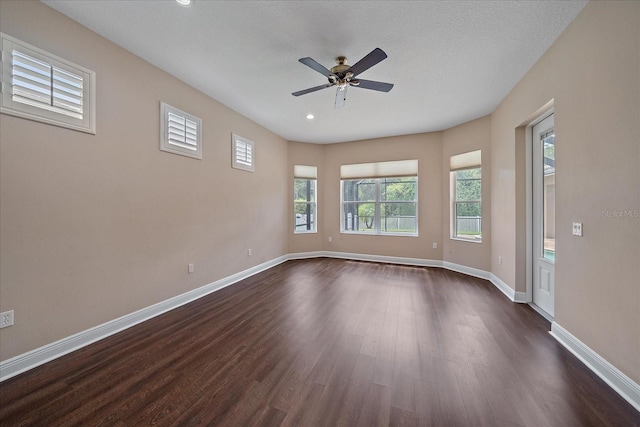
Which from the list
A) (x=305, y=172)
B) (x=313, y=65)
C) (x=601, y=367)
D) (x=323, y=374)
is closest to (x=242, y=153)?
(x=305, y=172)

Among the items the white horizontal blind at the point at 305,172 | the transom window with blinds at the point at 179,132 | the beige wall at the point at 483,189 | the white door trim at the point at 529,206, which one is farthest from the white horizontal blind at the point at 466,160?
the transom window with blinds at the point at 179,132

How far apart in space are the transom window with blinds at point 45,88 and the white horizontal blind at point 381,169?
4.75 meters

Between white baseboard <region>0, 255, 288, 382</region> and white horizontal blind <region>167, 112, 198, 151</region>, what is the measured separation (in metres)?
2.04

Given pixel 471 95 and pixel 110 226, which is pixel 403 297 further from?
pixel 110 226

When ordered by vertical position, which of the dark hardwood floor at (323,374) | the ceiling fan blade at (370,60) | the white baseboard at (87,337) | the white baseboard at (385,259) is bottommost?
the dark hardwood floor at (323,374)

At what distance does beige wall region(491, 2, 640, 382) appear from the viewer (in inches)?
62.7

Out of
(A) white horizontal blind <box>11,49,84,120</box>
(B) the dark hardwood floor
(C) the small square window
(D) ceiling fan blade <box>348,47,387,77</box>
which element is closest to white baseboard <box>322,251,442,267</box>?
(B) the dark hardwood floor

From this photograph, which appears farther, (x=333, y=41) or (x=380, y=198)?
(x=380, y=198)

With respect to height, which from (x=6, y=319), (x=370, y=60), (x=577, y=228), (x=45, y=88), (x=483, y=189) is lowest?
(x=6, y=319)

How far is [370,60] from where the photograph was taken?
7.24ft

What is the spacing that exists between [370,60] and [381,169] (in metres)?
3.67

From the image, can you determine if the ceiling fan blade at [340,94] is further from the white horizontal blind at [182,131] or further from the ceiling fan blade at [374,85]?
the white horizontal blind at [182,131]

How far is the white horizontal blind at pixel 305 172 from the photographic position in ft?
19.7

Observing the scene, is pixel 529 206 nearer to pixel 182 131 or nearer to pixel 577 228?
pixel 577 228
